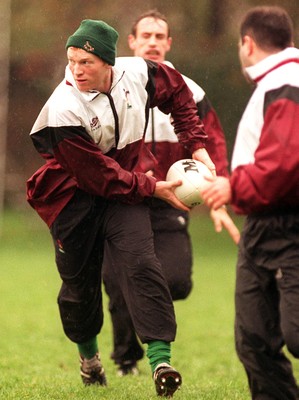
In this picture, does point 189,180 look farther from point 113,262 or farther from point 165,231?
point 165,231

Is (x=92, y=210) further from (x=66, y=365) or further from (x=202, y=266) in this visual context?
(x=202, y=266)

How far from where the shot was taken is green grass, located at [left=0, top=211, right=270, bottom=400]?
23.9ft

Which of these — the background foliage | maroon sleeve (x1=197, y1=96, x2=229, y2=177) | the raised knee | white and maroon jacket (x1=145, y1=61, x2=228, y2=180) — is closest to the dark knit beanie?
white and maroon jacket (x1=145, y1=61, x2=228, y2=180)

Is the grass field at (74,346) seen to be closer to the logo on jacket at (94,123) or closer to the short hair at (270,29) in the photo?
the logo on jacket at (94,123)

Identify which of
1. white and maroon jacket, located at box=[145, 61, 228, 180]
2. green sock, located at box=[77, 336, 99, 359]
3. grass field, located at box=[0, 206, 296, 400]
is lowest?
grass field, located at box=[0, 206, 296, 400]

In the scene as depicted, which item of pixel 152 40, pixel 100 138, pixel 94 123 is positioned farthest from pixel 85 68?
pixel 152 40

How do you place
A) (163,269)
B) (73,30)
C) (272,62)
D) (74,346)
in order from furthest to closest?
(73,30) < (74,346) < (163,269) < (272,62)

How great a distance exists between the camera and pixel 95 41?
669 cm

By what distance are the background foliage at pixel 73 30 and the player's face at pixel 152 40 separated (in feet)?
54.3

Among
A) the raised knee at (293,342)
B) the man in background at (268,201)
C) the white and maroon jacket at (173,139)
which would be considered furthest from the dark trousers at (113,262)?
the raised knee at (293,342)

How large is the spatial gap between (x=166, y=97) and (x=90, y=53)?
0.81 m

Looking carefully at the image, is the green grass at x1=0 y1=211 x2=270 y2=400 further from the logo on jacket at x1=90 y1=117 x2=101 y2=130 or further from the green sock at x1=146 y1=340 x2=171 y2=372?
the logo on jacket at x1=90 y1=117 x2=101 y2=130

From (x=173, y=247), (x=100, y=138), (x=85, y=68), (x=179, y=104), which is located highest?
(x=85, y=68)

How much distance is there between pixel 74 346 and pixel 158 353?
4.14m
